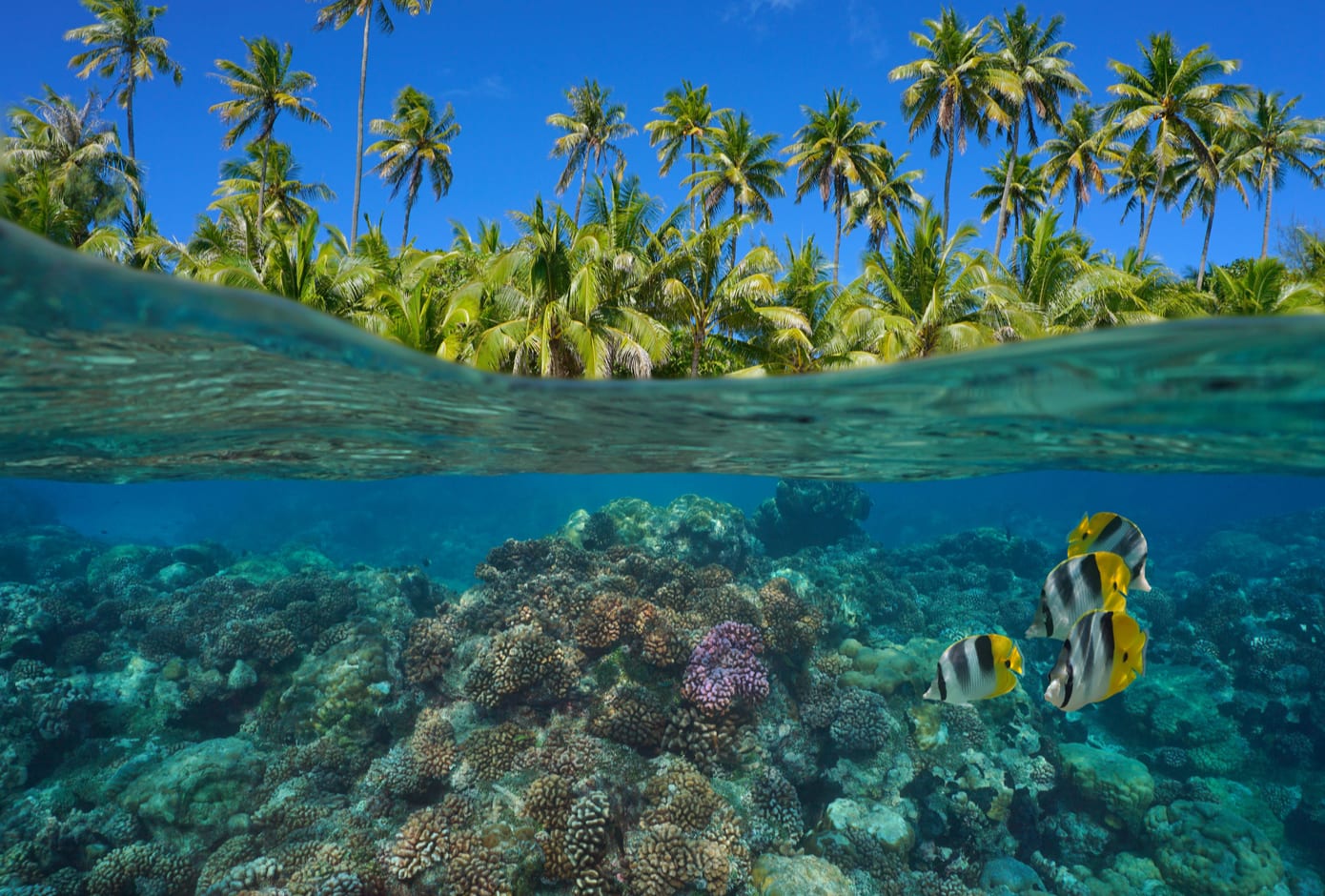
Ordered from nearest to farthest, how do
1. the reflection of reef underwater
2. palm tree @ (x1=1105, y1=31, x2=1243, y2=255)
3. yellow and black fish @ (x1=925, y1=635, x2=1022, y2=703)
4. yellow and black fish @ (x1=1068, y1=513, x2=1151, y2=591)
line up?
yellow and black fish @ (x1=925, y1=635, x2=1022, y2=703)
yellow and black fish @ (x1=1068, y1=513, x2=1151, y2=591)
the reflection of reef underwater
palm tree @ (x1=1105, y1=31, x2=1243, y2=255)

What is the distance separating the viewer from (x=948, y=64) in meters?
33.2

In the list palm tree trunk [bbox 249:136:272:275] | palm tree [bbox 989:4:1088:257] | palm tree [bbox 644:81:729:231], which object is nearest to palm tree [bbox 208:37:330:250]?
palm tree trunk [bbox 249:136:272:275]

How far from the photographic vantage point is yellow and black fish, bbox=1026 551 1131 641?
4602 mm

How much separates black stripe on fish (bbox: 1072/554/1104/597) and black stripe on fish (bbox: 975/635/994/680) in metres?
0.66

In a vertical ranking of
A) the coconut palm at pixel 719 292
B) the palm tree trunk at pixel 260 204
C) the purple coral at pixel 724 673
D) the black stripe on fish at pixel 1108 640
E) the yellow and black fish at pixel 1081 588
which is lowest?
the purple coral at pixel 724 673

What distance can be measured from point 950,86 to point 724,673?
32931mm

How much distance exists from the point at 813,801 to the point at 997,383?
6.03 m

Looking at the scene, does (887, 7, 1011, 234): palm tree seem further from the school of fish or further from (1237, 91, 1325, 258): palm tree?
the school of fish

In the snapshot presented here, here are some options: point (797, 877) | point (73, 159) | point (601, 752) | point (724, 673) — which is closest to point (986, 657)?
point (797, 877)

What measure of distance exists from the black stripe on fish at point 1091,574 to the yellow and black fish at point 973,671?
651 millimetres

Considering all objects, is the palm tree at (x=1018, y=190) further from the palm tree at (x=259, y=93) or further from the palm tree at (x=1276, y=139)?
the palm tree at (x=259, y=93)

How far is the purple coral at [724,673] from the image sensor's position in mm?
9891

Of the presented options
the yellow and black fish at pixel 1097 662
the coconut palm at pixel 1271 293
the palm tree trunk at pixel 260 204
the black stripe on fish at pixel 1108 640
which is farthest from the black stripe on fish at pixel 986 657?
the palm tree trunk at pixel 260 204

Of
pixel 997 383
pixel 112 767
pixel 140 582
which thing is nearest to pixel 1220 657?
pixel 997 383
